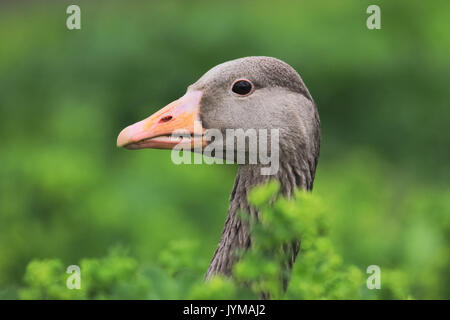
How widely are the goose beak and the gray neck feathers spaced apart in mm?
276

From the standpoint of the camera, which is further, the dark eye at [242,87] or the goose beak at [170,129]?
the dark eye at [242,87]

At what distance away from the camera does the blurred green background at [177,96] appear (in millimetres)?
6977

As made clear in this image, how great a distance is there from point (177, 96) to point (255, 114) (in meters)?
6.03

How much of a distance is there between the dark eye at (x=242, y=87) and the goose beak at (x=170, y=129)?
0.57ft

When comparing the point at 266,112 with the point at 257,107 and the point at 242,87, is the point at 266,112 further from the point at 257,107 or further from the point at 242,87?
the point at 242,87

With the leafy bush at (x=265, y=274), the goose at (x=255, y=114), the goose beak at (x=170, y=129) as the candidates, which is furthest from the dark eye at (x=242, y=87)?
the leafy bush at (x=265, y=274)

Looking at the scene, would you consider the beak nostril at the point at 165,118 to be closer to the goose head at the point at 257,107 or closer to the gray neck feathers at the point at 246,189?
the goose head at the point at 257,107

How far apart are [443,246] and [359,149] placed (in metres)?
3.86

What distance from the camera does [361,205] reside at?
7.79 metres

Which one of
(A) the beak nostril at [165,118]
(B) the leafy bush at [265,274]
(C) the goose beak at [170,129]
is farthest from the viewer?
(A) the beak nostril at [165,118]

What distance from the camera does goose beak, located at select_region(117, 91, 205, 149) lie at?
379cm

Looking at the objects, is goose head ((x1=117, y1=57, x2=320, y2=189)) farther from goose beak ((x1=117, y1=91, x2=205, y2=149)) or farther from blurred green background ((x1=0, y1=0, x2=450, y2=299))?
blurred green background ((x1=0, y1=0, x2=450, y2=299))

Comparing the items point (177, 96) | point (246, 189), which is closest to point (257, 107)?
point (246, 189)

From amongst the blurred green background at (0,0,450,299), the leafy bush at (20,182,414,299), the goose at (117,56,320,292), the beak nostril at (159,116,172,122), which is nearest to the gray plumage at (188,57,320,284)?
the goose at (117,56,320,292)
